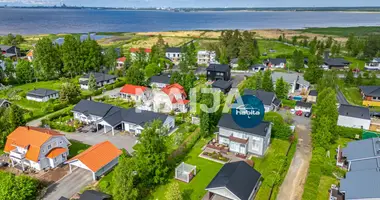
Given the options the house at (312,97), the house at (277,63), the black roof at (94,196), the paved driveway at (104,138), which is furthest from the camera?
the house at (277,63)

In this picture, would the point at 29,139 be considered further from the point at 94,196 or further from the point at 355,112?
the point at 355,112

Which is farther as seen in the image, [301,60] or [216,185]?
[301,60]

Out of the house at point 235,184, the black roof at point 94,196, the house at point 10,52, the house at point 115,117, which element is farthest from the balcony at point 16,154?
the house at point 10,52

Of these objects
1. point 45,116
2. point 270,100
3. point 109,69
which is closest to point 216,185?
point 270,100

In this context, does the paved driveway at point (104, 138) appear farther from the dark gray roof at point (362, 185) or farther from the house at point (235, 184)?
the dark gray roof at point (362, 185)

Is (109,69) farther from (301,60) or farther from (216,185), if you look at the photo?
(216,185)

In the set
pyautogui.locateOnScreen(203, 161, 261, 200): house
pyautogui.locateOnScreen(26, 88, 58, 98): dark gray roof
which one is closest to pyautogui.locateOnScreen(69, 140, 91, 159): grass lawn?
pyautogui.locateOnScreen(203, 161, 261, 200): house
